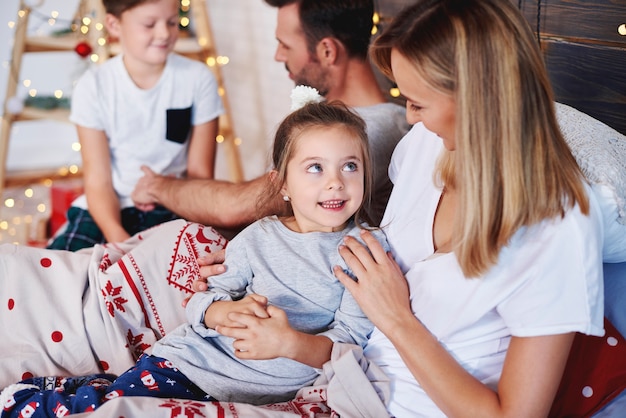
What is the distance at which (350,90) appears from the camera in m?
2.20

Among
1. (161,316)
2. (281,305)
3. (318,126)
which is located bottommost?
(161,316)

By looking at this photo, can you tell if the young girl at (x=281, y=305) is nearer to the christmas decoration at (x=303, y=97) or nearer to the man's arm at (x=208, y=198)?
the christmas decoration at (x=303, y=97)

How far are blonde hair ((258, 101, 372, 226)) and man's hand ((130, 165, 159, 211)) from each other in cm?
87

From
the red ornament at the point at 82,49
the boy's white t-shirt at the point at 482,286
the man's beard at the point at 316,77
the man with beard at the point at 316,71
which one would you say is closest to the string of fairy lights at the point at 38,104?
the red ornament at the point at 82,49

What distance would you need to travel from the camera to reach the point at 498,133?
3.81ft

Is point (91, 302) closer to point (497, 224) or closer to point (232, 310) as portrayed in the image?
point (232, 310)

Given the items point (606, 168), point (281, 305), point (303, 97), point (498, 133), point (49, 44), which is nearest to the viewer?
point (498, 133)

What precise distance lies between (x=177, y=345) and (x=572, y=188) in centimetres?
86

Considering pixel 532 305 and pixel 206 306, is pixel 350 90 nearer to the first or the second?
pixel 206 306

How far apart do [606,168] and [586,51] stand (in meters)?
0.58

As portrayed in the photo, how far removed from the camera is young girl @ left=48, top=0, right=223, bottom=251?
2.47 meters

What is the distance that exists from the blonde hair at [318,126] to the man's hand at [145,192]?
0.87 meters

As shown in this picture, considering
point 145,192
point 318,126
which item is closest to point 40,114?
point 145,192

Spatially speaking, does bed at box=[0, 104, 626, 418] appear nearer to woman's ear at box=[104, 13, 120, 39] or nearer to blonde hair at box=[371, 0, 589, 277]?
blonde hair at box=[371, 0, 589, 277]
